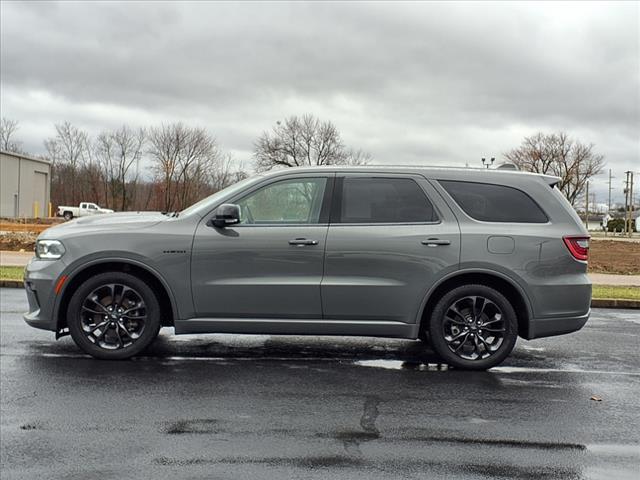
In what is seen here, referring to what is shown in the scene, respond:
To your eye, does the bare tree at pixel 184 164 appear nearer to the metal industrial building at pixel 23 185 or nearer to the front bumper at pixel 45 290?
the metal industrial building at pixel 23 185

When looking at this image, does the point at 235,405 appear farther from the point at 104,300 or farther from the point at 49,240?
the point at 49,240

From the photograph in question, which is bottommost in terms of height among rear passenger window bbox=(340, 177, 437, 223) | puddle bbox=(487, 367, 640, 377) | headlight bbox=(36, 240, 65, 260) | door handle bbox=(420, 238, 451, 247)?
puddle bbox=(487, 367, 640, 377)

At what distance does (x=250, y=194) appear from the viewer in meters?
6.69

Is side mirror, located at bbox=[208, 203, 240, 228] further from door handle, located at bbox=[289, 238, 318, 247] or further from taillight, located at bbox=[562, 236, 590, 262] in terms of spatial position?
taillight, located at bbox=[562, 236, 590, 262]

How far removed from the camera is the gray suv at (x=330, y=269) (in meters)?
6.49

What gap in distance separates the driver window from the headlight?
1767mm

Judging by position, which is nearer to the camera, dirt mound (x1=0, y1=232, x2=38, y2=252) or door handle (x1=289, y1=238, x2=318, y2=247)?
door handle (x1=289, y1=238, x2=318, y2=247)

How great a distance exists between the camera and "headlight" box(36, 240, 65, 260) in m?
6.61

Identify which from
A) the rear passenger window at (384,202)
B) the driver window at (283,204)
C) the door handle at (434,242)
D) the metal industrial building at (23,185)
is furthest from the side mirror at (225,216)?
the metal industrial building at (23,185)

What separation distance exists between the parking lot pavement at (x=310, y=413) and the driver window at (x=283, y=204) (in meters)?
1.41

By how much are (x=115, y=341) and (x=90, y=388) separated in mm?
1051

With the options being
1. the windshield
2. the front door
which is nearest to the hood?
the windshield

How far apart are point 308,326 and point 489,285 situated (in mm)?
1806

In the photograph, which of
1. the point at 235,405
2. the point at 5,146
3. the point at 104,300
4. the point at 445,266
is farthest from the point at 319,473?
the point at 5,146
